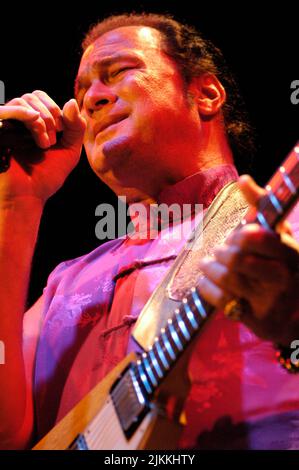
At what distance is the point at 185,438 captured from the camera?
1.19 meters

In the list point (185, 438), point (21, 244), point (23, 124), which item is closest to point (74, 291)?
point (21, 244)

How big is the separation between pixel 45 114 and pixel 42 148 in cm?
12

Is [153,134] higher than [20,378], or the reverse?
[153,134]

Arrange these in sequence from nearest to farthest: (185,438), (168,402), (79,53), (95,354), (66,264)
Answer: (168,402), (185,438), (95,354), (66,264), (79,53)

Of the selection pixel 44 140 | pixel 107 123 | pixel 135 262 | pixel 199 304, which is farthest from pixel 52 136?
pixel 199 304

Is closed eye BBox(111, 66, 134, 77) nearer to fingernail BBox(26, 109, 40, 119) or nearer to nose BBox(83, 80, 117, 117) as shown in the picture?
nose BBox(83, 80, 117, 117)

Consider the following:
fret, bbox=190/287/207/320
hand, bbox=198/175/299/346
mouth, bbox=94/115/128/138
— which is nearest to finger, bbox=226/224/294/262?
hand, bbox=198/175/299/346

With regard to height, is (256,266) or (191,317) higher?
(256,266)

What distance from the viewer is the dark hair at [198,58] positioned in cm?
208

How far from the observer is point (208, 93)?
209 cm

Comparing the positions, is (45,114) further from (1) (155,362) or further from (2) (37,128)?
(1) (155,362)

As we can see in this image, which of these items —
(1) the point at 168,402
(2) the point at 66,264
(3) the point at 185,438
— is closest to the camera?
(1) the point at 168,402

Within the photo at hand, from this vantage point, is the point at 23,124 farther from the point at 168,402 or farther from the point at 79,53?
the point at 79,53

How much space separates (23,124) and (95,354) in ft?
2.08
